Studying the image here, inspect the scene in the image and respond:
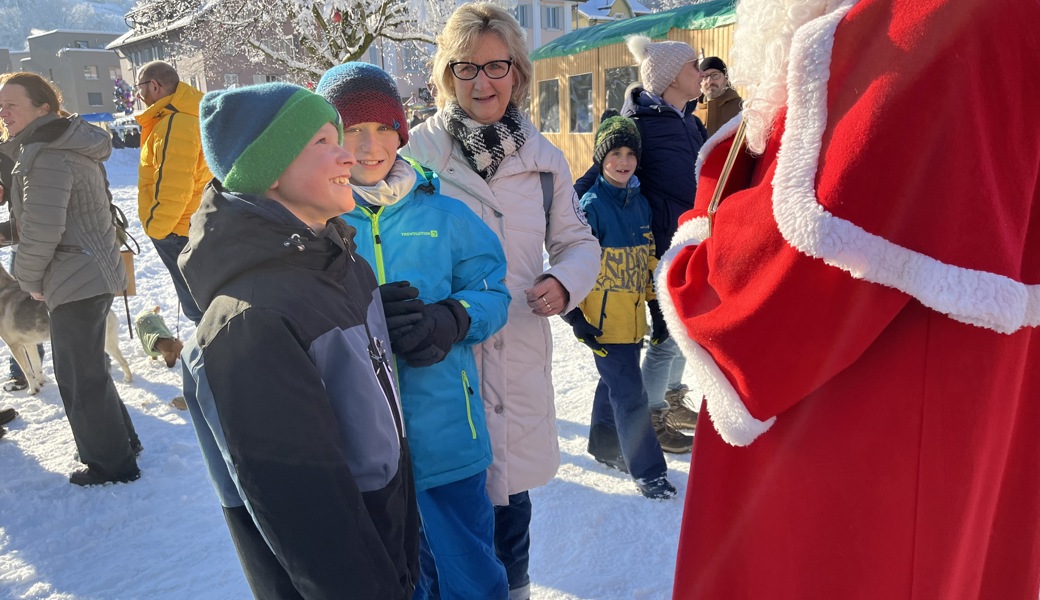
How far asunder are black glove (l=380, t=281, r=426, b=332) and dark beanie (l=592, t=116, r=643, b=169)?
1.63 m

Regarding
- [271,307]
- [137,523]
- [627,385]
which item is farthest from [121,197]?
[271,307]

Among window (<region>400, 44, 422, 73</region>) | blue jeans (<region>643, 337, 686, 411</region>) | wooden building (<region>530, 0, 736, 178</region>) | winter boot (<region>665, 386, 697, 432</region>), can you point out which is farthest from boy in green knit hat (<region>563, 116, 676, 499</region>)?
window (<region>400, 44, 422, 73</region>)

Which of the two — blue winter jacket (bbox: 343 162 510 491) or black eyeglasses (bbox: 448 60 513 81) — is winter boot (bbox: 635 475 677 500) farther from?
black eyeglasses (bbox: 448 60 513 81)

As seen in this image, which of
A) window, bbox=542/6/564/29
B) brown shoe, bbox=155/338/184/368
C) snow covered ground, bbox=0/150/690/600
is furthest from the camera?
window, bbox=542/6/564/29

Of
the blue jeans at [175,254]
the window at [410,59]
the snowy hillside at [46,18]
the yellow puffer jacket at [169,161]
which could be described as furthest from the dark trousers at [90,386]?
the snowy hillside at [46,18]

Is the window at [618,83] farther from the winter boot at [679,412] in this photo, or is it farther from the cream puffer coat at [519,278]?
the cream puffer coat at [519,278]

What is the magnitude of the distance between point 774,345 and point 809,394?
139 millimetres

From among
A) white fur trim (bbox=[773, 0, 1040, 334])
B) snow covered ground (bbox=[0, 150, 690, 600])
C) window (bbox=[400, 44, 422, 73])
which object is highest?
window (bbox=[400, 44, 422, 73])

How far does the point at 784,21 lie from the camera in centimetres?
106

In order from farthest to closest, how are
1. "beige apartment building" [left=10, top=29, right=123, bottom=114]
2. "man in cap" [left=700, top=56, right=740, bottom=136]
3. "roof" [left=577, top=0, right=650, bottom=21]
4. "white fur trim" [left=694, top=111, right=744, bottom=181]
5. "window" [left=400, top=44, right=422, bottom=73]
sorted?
1. "beige apartment building" [left=10, top=29, right=123, bottom=114]
2. "roof" [left=577, top=0, right=650, bottom=21]
3. "window" [left=400, top=44, right=422, bottom=73]
4. "man in cap" [left=700, top=56, right=740, bottom=136]
5. "white fur trim" [left=694, top=111, right=744, bottom=181]

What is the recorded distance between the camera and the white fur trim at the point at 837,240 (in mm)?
846

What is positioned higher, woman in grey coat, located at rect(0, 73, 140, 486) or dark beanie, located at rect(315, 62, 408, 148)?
dark beanie, located at rect(315, 62, 408, 148)

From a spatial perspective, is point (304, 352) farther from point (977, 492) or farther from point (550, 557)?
point (550, 557)

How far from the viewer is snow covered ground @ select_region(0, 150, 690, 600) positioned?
2.65 metres
